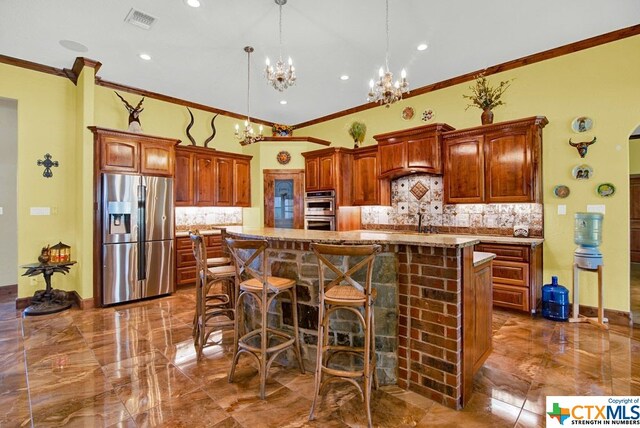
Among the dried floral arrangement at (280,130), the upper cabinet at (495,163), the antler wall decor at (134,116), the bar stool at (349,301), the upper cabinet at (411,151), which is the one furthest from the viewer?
the dried floral arrangement at (280,130)

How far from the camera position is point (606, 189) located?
12.3 feet

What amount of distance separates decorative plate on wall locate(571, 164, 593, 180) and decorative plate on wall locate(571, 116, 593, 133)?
1.51ft

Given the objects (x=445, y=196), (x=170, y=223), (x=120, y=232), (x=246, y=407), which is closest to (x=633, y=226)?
(x=445, y=196)

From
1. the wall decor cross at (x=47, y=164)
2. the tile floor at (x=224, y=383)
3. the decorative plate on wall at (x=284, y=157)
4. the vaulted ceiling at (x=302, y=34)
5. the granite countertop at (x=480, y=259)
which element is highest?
the vaulted ceiling at (x=302, y=34)

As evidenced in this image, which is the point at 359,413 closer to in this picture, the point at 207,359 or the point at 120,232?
the point at 207,359

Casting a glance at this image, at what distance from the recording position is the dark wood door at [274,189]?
644cm

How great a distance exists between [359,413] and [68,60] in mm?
5637

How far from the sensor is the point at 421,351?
2277mm

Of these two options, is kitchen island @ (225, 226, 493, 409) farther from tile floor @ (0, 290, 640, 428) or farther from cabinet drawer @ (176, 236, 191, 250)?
cabinet drawer @ (176, 236, 191, 250)

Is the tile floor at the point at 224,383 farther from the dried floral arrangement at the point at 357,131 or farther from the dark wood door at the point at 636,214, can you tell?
the dark wood door at the point at 636,214

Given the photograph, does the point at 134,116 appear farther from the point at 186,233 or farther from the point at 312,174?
the point at 312,174

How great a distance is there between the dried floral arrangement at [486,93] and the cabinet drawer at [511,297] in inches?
97.6

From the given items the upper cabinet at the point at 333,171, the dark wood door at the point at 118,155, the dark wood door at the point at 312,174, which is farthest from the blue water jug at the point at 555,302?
the dark wood door at the point at 118,155

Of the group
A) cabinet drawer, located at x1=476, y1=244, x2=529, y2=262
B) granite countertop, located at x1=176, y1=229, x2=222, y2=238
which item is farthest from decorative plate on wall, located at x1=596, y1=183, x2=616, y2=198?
granite countertop, located at x1=176, y1=229, x2=222, y2=238
